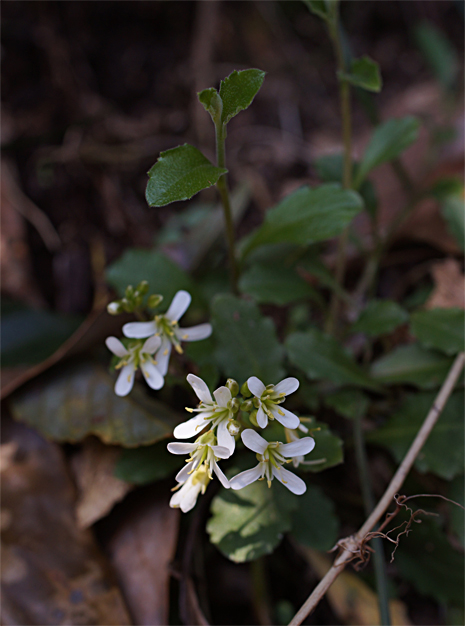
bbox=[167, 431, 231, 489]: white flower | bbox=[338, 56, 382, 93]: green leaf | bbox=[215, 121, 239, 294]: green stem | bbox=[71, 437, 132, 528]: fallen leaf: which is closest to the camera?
bbox=[167, 431, 231, 489]: white flower

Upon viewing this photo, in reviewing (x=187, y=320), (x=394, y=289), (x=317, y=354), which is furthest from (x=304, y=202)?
(x=394, y=289)

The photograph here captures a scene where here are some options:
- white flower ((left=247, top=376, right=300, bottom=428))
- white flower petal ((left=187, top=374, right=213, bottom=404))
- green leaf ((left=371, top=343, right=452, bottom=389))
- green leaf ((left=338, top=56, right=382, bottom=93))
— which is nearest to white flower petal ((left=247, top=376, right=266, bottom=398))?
white flower ((left=247, top=376, right=300, bottom=428))

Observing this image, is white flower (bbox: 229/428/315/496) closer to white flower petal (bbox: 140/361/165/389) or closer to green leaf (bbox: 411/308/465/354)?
white flower petal (bbox: 140/361/165/389)

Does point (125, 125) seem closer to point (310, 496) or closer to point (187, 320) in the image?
point (187, 320)

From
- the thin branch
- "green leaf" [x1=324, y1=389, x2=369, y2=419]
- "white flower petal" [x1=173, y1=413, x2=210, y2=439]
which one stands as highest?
"white flower petal" [x1=173, y1=413, x2=210, y2=439]

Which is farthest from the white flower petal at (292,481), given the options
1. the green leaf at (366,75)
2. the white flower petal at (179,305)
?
the green leaf at (366,75)

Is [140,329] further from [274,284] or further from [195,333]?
[274,284]

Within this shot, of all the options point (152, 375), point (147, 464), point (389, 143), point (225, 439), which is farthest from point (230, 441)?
point (389, 143)
